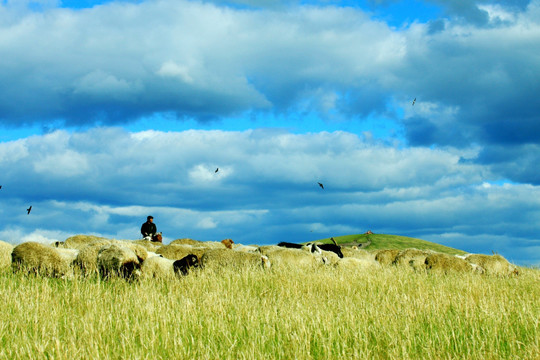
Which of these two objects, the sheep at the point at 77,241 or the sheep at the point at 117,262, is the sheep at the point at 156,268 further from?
the sheep at the point at 77,241

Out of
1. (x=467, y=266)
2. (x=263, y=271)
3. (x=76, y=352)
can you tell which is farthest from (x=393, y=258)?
(x=76, y=352)

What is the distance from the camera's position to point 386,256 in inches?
620

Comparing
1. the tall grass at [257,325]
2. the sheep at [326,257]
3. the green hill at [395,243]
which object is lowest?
the tall grass at [257,325]

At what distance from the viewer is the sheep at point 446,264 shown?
44.3 ft

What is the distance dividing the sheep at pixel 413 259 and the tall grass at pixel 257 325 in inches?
160

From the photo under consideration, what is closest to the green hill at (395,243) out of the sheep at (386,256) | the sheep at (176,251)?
the sheep at (386,256)

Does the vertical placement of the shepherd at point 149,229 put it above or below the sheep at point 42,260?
above

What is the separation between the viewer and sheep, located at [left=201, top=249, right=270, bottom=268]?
446 inches

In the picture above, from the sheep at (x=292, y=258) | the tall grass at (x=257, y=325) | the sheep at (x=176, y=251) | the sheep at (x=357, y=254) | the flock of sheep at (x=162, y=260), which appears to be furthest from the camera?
Answer: the sheep at (x=357, y=254)

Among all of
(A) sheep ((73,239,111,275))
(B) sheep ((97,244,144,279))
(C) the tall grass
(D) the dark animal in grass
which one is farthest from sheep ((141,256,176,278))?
(A) sheep ((73,239,111,275))

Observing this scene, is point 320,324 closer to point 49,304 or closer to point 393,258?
point 49,304

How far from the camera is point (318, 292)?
9.46 meters

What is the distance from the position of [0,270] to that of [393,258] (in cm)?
1149

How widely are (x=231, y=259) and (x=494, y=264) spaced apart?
8.54 meters
